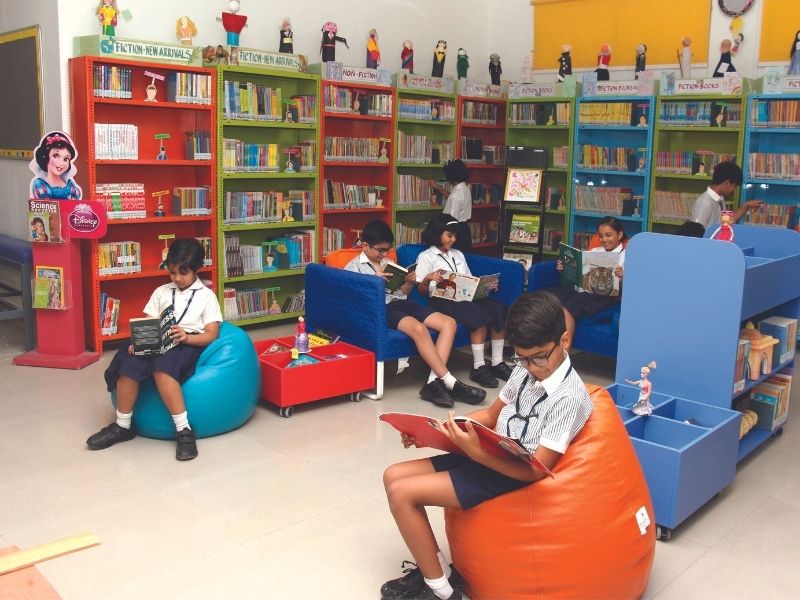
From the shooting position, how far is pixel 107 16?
19.8 feet

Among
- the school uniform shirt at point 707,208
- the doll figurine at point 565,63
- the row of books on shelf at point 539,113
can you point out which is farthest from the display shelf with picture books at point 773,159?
the doll figurine at point 565,63

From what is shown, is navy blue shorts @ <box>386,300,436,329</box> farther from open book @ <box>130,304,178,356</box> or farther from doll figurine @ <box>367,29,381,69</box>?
doll figurine @ <box>367,29,381,69</box>

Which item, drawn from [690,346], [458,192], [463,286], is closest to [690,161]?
[458,192]

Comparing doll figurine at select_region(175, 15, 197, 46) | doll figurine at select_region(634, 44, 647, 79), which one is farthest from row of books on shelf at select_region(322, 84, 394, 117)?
doll figurine at select_region(634, 44, 647, 79)

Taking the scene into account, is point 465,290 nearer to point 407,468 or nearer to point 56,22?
point 407,468

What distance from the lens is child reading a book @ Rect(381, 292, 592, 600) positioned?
2.58m

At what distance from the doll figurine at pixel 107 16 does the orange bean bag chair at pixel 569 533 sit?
4.87 metres

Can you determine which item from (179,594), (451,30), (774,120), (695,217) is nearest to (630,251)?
(179,594)

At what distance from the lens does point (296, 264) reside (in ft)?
23.9

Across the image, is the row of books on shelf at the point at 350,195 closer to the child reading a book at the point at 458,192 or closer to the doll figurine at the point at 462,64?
the child reading a book at the point at 458,192

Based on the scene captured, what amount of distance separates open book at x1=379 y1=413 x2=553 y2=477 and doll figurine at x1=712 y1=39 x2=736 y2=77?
20.1 ft

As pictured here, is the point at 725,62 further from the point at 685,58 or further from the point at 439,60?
the point at 439,60

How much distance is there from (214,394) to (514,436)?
6.98ft

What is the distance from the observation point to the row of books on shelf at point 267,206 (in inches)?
265
